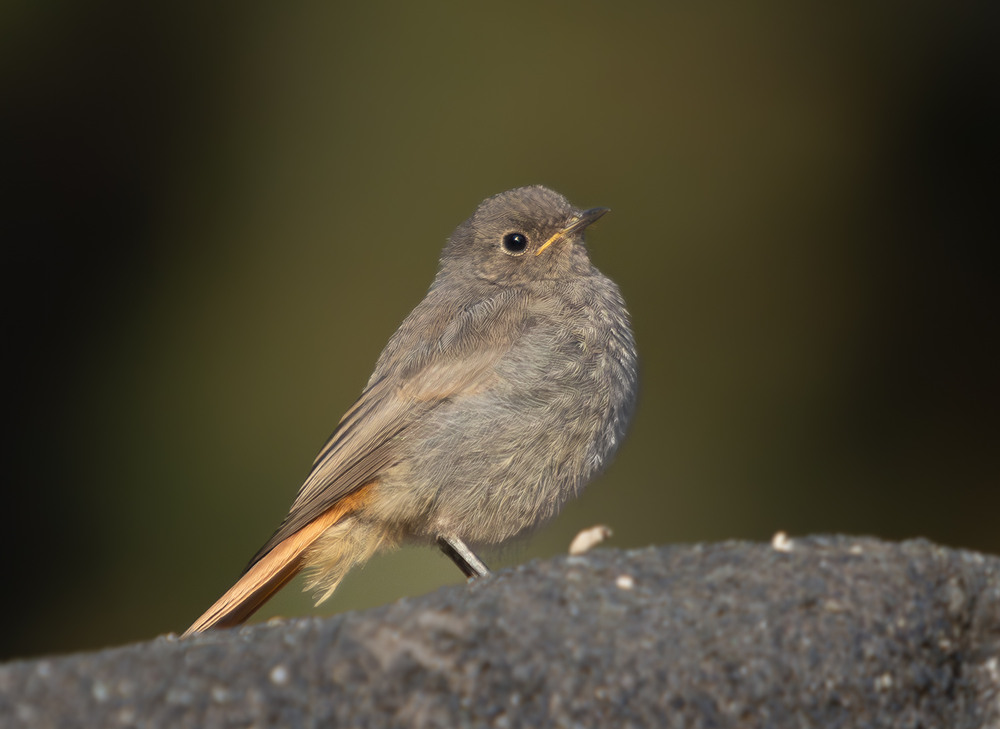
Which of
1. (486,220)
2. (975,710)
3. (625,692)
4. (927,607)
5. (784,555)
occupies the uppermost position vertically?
(486,220)

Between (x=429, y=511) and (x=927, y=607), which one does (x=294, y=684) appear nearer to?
(x=927, y=607)

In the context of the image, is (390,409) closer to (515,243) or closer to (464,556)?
(464,556)

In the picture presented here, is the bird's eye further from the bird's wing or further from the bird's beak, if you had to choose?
the bird's wing

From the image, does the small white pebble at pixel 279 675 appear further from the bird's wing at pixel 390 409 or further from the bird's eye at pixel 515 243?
the bird's eye at pixel 515 243

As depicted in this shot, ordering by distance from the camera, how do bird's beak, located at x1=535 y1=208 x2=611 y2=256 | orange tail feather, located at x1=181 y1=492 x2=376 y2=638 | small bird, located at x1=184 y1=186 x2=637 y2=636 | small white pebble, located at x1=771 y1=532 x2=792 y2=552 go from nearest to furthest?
1. small white pebble, located at x1=771 y1=532 x2=792 y2=552
2. orange tail feather, located at x1=181 y1=492 x2=376 y2=638
3. small bird, located at x1=184 y1=186 x2=637 y2=636
4. bird's beak, located at x1=535 y1=208 x2=611 y2=256

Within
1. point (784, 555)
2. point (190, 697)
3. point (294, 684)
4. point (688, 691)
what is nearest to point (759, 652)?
point (688, 691)

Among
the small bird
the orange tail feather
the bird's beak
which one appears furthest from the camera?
the bird's beak

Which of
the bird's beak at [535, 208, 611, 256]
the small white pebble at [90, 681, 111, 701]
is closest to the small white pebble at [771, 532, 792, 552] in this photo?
the small white pebble at [90, 681, 111, 701]
